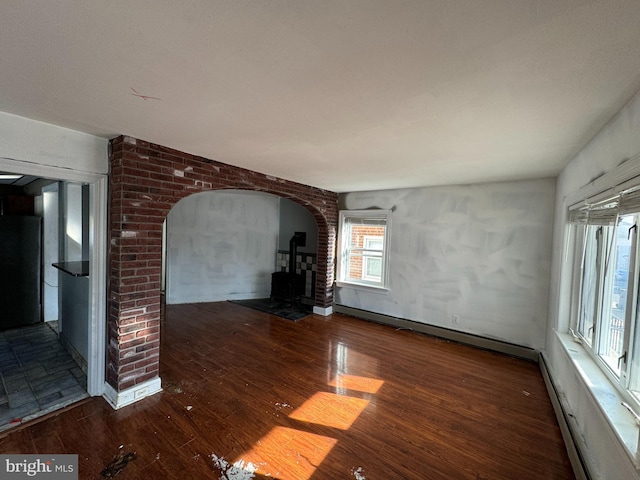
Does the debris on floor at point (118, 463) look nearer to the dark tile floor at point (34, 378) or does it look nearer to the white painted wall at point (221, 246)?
the dark tile floor at point (34, 378)

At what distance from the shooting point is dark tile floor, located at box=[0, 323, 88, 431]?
2199 mm

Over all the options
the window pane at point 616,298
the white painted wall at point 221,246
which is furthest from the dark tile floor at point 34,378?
the window pane at point 616,298

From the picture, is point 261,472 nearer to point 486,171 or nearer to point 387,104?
point 387,104

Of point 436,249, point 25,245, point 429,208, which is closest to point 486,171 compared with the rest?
point 429,208

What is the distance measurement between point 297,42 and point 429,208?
3.67m

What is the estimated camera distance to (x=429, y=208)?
4219 mm

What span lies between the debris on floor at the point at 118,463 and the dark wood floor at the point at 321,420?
21 millimetres

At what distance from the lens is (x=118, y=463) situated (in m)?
1.73

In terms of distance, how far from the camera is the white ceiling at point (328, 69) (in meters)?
0.92

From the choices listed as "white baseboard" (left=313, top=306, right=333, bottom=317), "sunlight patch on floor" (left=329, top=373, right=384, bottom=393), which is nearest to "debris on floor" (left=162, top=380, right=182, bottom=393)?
"sunlight patch on floor" (left=329, top=373, right=384, bottom=393)

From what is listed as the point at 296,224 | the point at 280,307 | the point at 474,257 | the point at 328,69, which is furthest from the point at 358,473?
the point at 296,224

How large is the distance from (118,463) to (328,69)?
2.72 metres

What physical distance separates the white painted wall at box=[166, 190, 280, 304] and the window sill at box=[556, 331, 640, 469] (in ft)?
17.8

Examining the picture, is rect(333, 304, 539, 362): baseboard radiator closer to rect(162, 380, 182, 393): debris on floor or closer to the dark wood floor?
the dark wood floor
